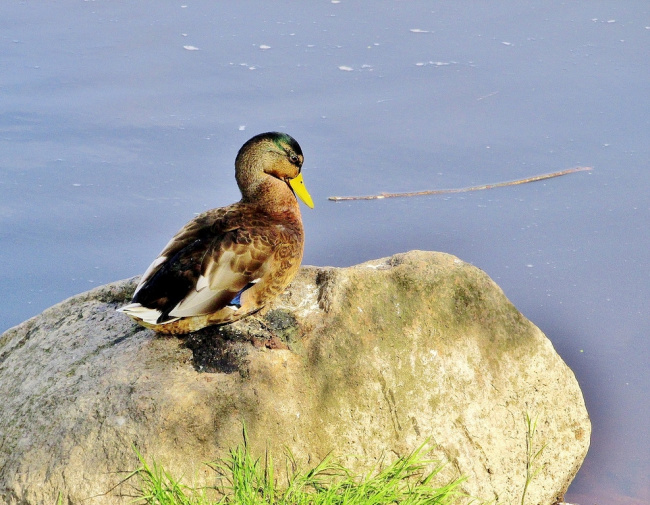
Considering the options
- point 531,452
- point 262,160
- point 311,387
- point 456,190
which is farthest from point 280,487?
point 456,190

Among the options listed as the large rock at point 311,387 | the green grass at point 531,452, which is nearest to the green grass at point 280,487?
the large rock at point 311,387

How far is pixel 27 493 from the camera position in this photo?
2.87 m

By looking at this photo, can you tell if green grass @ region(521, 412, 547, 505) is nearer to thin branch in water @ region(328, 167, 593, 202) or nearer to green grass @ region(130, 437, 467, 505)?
green grass @ region(130, 437, 467, 505)

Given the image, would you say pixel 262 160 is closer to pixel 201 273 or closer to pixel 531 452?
pixel 201 273

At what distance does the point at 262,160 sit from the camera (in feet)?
11.8

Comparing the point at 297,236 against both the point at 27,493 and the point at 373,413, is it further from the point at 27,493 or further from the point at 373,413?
the point at 27,493

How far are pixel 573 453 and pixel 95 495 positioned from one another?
204cm

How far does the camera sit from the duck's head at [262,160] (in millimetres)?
3586

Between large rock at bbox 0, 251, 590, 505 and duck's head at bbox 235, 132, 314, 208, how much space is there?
45 centimetres

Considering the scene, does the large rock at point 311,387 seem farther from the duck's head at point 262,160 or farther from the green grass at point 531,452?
the duck's head at point 262,160

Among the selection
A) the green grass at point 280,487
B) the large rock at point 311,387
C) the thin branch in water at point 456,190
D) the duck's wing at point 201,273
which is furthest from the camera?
the thin branch in water at point 456,190

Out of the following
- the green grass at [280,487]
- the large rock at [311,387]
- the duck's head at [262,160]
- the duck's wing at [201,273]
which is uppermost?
the duck's head at [262,160]

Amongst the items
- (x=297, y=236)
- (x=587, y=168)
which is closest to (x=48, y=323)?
(x=297, y=236)

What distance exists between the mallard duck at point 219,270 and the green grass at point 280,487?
1.80 feet
